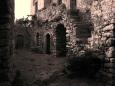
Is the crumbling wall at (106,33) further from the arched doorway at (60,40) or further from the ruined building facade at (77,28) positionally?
the arched doorway at (60,40)

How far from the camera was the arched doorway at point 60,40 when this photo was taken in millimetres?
17672

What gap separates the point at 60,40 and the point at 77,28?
11.4ft

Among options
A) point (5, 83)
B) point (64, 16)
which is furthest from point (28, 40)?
point (5, 83)

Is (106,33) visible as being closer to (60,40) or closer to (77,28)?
(77,28)

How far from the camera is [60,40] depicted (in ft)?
59.5

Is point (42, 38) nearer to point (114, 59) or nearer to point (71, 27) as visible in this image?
point (71, 27)

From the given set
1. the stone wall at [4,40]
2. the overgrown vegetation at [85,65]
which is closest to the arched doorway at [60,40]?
the overgrown vegetation at [85,65]

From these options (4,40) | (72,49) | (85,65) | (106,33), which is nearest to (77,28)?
(72,49)

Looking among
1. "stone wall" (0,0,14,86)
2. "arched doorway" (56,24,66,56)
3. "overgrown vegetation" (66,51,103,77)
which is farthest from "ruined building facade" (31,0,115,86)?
"stone wall" (0,0,14,86)

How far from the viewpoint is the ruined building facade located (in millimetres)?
8633

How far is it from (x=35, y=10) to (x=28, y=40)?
3.14 m

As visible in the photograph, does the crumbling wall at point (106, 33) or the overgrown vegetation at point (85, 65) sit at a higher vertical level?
the crumbling wall at point (106, 33)

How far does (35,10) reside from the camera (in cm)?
2588

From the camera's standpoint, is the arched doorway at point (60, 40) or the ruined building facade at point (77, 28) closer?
the ruined building facade at point (77, 28)
